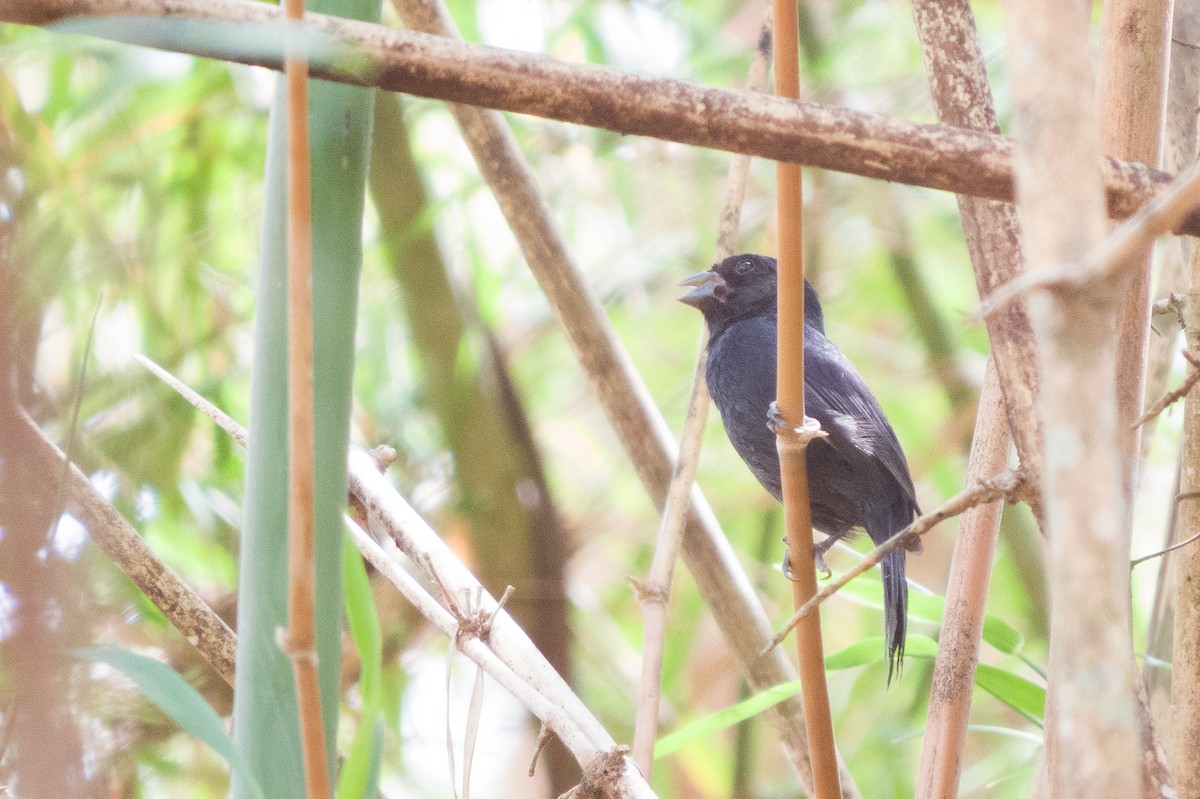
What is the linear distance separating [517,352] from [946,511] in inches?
102

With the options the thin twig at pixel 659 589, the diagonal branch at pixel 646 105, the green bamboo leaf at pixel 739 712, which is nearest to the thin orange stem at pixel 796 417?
the diagonal branch at pixel 646 105

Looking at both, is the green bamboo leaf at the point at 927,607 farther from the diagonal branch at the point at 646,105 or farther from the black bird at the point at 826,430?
the diagonal branch at the point at 646,105

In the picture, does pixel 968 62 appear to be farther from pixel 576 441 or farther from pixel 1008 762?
pixel 576 441

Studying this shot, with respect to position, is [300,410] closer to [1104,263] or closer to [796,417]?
[1104,263]

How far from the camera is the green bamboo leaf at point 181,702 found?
0.77 meters

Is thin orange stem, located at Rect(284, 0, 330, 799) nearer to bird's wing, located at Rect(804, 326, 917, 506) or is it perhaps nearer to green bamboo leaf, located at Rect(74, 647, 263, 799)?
green bamboo leaf, located at Rect(74, 647, 263, 799)

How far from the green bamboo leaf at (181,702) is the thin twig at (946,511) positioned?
0.42 m

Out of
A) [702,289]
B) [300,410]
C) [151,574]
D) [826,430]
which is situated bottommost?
[300,410]

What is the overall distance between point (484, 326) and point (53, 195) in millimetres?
1375

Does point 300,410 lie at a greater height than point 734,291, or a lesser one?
lesser

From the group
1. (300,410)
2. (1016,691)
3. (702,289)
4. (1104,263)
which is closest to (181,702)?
(300,410)

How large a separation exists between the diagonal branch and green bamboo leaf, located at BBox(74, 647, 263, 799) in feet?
1.37

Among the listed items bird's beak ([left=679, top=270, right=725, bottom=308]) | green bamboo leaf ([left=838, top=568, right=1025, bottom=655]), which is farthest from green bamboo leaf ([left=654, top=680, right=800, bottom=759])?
bird's beak ([left=679, top=270, right=725, bottom=308])

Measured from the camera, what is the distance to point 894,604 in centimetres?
184
